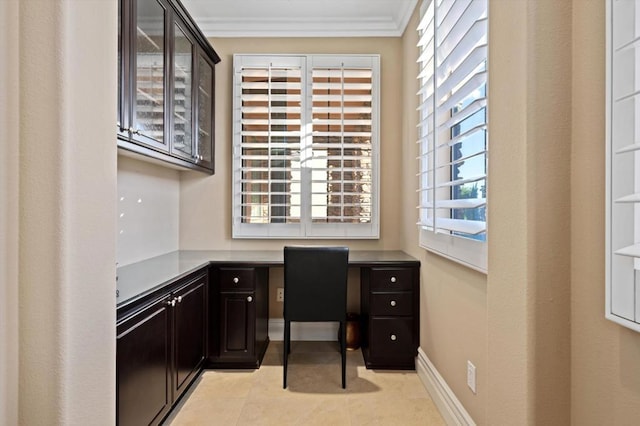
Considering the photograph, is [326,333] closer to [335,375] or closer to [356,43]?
[335,375]

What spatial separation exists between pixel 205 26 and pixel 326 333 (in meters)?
2.95

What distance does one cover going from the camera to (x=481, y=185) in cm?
164

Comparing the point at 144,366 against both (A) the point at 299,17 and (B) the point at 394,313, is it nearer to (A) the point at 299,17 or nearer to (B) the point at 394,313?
(B) the point at 394,313

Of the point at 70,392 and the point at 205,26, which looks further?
the point at 205,26

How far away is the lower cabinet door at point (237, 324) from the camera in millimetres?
2506

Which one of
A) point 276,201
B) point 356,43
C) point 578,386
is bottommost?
point 578,386

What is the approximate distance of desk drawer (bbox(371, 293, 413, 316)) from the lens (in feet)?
8.27

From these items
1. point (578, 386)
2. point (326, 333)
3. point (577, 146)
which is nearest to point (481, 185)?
point (577, 146)

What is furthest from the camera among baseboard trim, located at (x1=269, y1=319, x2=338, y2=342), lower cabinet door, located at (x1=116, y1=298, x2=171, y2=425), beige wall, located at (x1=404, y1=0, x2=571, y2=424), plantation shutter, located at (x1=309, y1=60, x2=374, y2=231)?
baseboard trim, located at (x1=269, y1=319, x2=338, y2=342)

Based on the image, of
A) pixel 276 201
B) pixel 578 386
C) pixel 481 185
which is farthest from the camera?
pixel 276 201

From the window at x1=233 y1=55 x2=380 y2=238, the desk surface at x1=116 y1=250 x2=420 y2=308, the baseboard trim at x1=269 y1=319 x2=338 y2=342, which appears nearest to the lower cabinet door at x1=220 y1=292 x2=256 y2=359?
the desk surface at x1=116 y1=250 x2=420 y2=308

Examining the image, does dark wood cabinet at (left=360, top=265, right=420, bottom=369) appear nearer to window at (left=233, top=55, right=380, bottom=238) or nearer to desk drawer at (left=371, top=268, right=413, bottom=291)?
desk drawer at (left=371, top=268, right=413, bottom=291)

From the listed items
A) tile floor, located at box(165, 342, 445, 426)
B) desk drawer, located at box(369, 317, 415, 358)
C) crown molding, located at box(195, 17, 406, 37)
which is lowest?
tile floor, located at box(165, 342, 445, 426)

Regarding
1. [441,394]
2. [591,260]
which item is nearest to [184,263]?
[441,394]
